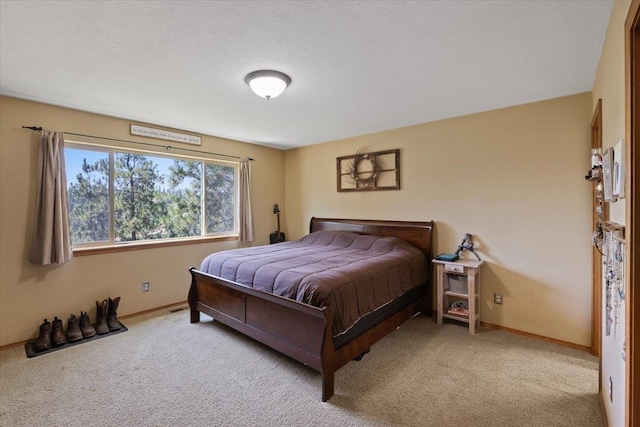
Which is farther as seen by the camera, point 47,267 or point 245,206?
point 245,206

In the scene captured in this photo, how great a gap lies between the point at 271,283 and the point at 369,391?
113 cm

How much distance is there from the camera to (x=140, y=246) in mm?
3752

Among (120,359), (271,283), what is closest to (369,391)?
(271,283)

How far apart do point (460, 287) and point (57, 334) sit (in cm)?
421

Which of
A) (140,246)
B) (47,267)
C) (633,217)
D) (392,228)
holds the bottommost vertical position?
(47,267)

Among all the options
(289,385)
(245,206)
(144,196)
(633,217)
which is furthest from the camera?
(245,206)

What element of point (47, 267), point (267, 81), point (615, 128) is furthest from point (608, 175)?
point (47, 267)

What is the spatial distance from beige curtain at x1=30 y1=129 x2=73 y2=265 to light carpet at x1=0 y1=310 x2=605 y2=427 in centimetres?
94

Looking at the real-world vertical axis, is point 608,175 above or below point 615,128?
below

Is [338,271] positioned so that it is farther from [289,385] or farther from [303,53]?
[303,53]

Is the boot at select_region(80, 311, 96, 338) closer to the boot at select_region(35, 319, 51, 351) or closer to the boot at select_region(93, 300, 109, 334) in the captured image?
the boot at select_region(93, 300, 109, 334)

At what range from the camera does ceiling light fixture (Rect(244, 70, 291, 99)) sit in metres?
2.36

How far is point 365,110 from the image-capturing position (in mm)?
3352

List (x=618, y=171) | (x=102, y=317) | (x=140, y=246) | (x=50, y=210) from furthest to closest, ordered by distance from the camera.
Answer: (x=140, y=246) → (x=102, y=317) → (x=50, y=210) → (x=618, y=171)
